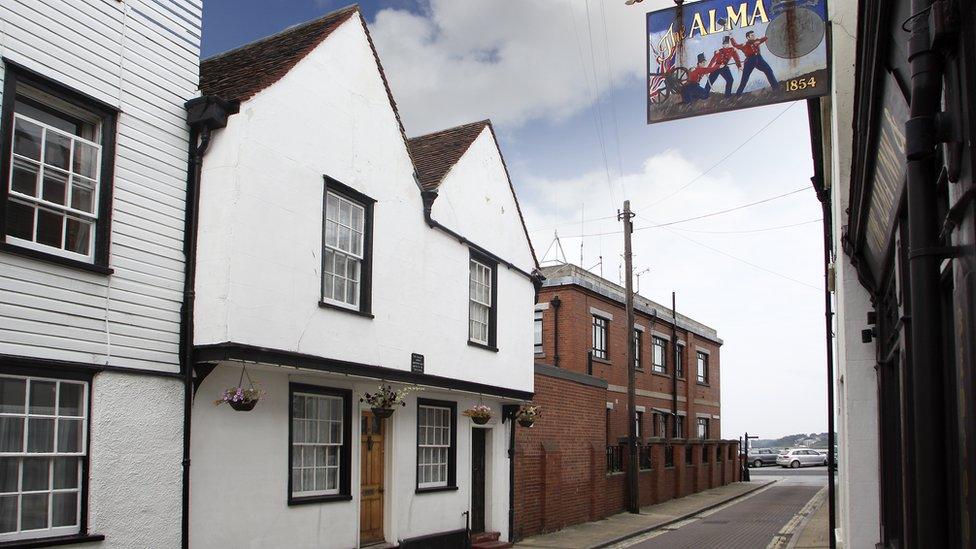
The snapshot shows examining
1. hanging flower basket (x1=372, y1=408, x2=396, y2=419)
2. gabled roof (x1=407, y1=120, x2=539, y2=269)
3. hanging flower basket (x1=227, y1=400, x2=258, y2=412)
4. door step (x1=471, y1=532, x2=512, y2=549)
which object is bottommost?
door step (x1=471, y1=532, x2=512, y2=549)

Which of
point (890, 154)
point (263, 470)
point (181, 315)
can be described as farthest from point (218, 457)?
point (890, 154)

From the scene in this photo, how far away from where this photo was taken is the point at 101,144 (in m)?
9.30

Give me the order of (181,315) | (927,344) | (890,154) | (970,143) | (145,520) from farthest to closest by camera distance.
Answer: (181,315) → (145,520) → (890,154) → (927,344) → (970,143)

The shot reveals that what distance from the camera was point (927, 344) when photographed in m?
3.54

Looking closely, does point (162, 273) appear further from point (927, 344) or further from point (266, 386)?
point (927, 344)

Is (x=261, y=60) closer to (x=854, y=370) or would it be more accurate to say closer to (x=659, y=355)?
(x=854, y=370)

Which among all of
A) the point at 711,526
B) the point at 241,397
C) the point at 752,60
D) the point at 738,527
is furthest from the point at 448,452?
the point at 738,527

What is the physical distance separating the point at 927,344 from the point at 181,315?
8.50 meters

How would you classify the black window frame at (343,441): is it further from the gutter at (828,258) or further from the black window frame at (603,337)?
the black window frame at (603,337)

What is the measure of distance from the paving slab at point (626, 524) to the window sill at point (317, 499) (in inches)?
244

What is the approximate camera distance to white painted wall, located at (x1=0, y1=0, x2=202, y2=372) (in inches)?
334

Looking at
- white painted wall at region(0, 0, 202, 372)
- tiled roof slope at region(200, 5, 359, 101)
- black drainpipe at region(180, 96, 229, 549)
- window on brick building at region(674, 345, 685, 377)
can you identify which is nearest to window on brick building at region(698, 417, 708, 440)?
window on brick building at region(674, 345, 685, 377)

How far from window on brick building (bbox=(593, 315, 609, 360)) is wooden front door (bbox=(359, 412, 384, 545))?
1767 centimetres

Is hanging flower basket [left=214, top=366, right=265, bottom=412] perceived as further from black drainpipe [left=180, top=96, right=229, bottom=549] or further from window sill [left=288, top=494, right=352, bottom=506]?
window sill [left=288, top=494, right=352, bottom=506]
